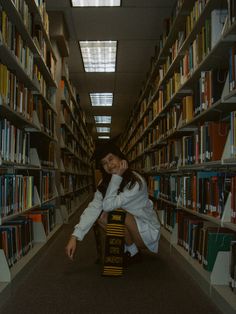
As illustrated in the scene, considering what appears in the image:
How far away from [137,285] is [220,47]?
153 cm

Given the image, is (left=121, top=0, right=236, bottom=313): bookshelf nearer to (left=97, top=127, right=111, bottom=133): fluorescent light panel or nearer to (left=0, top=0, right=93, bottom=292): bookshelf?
(left=0, top=0, right=93, bottom=292): bookshelf

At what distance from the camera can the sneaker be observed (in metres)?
2.60

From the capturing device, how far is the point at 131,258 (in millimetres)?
2646

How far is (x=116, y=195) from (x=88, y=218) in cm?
25

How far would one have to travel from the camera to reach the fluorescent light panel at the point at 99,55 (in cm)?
529

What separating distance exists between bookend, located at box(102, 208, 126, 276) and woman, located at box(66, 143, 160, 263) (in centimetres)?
7

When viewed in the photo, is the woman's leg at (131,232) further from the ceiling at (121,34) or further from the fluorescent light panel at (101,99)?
the fluorescent light panel at (101,99)

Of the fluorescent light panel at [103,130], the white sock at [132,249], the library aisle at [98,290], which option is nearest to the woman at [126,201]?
the white sock at [132,249]

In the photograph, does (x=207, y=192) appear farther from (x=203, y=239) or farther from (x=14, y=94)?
(x=14, y=94)

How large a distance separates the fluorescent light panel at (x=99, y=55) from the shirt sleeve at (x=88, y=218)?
3.40 meters

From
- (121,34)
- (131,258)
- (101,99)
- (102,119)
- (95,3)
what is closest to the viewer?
Answer: (131,258)

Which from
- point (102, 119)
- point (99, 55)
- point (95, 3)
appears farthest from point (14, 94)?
point (102, 119)

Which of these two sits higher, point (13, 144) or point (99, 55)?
point (99, 55)

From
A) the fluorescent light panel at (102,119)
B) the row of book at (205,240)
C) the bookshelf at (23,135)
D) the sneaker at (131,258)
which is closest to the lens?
the row of book at (205,240)
